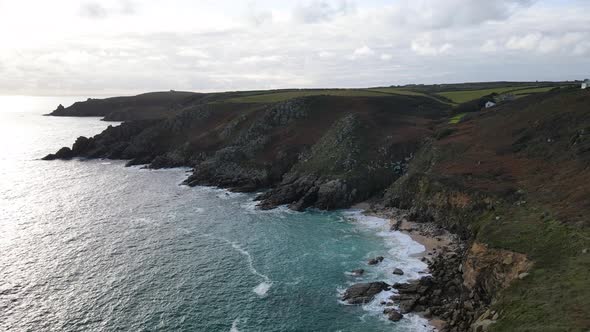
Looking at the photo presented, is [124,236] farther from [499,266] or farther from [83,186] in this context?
[499,266]

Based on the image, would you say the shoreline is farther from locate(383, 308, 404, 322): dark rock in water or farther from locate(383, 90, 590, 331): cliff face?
locate(383, 308, 404, 322): dark rock in water

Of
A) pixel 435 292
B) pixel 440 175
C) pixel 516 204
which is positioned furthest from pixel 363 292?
pixel 440 175

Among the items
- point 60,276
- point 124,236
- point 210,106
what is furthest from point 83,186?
point 210,106

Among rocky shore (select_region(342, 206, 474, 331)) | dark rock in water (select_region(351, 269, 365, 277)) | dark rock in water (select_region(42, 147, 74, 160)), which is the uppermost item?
dark rock in water (select_region(42, 147, 74, 160))

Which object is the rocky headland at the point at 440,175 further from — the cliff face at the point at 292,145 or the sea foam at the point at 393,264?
the sea foam at the point at 393,264

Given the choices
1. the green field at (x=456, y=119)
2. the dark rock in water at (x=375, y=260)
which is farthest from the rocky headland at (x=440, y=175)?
the dark rock in water at (x=375, y=260)

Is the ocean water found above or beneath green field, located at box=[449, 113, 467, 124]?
beneath

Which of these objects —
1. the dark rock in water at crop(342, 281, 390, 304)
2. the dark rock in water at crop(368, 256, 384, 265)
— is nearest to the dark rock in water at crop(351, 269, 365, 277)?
the dark rock in water at crop(368, 256, 384, 265)
